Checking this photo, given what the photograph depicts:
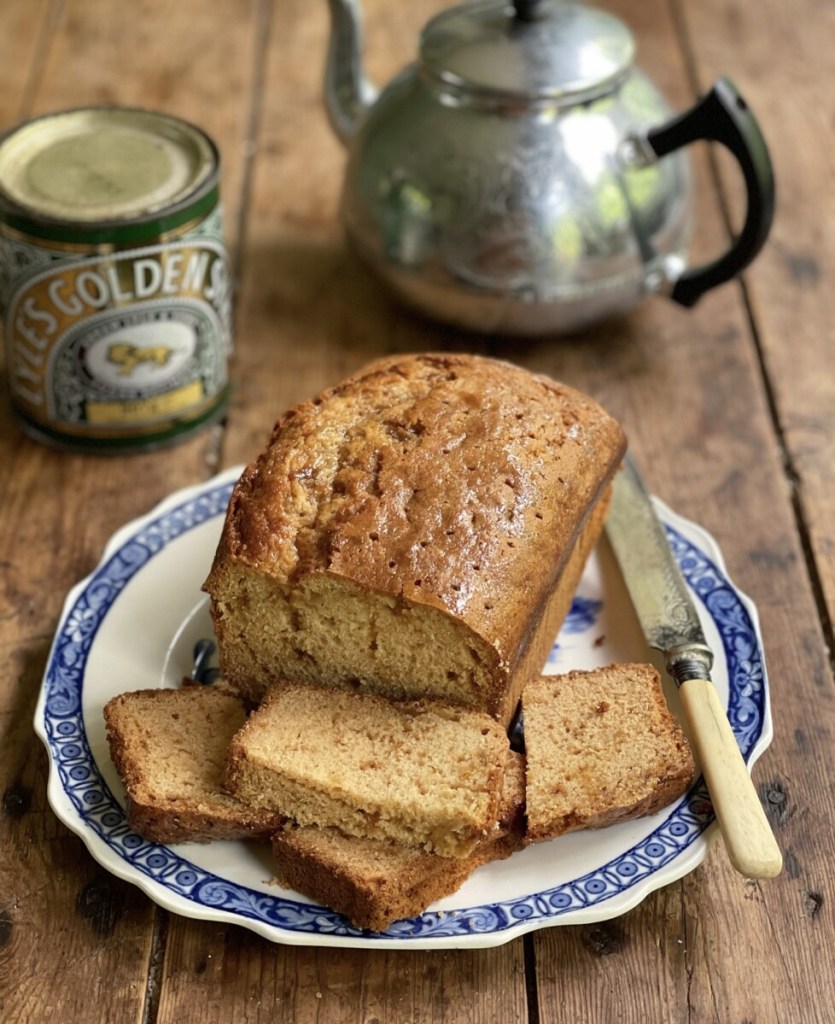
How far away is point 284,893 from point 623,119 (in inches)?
57.4

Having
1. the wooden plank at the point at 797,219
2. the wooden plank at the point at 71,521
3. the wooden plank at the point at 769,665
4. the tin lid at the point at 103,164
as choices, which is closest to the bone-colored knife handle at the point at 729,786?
the wooden plank at the point at 769,665

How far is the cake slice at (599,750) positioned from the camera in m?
1.43

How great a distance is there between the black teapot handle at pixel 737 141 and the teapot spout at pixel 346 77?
1.90 ft

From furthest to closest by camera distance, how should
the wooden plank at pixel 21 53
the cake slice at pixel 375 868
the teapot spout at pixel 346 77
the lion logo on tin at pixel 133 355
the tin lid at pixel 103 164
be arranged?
the wooden plank at pixel 21 53 → the teapot spout at pixel 346 77 → the lion logo on tin at pixel 133 355 → the tin lid at pixel 103 164 → the cake slice at pixel 375 868

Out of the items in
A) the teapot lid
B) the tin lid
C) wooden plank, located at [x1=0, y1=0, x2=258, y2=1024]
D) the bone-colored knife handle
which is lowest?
wooden plank, located at [x1=0, y1=0, x2=258, y2=1024]

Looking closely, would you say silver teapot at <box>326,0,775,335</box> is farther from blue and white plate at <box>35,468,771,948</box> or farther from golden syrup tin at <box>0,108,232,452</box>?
blue and white plate at <box>35,468,771,948</box>

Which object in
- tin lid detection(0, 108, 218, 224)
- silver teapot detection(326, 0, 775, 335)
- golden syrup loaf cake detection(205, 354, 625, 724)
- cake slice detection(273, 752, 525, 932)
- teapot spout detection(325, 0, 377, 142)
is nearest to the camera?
cake slice detection(273, 752, 525, 932)

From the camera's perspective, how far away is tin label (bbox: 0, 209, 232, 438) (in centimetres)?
196

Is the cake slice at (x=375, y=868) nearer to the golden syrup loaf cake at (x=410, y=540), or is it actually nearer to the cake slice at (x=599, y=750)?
the cake slice at (x=599, y=750)

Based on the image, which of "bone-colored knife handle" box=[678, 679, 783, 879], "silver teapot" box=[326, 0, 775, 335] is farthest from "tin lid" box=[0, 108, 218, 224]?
"bone-colored knife handle" box=[678, 679, 783, 879]

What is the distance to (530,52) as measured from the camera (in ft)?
7.03

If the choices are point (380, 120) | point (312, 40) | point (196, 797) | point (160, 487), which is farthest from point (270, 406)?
point (312, 40)

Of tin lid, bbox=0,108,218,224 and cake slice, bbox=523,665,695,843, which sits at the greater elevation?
tin lid, bbox=0,108,218,224

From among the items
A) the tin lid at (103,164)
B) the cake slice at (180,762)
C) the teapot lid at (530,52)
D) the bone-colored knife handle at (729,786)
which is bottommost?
the cake slice at (180,762)
